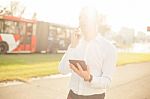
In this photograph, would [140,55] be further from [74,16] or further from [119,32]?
[74,16]

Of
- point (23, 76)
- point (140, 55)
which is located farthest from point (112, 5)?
point (23, 76)

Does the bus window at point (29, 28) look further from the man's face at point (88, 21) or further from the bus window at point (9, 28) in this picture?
the man's face at point (88, 21)

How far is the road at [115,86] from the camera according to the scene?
2.25 m

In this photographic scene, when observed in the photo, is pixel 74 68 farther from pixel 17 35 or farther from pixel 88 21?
pixel 17 35

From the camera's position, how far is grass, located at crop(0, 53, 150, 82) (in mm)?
2363

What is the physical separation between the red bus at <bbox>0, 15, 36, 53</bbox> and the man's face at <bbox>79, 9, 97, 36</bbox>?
821 mm

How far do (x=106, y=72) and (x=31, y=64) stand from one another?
102cm

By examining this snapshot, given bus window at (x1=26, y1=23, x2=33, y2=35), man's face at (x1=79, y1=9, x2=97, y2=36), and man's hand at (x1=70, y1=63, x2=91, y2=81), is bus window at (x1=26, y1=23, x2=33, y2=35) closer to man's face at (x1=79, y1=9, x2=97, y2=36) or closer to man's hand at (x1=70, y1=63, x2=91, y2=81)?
man's face at (x1=79, y1=9, x2=97, y2=36)

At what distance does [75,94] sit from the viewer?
71.4 inches

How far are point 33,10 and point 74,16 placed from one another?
1.54 ft

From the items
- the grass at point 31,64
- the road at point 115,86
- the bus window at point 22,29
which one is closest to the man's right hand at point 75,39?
the road at point 115,86

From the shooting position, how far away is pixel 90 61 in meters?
1.83

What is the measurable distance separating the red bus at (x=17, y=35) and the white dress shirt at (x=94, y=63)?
2.78 ft

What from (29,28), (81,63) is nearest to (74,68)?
(81,63)
